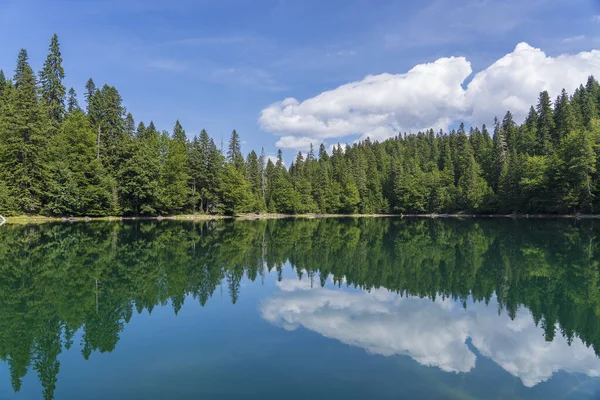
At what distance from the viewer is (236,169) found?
83250 millimetres

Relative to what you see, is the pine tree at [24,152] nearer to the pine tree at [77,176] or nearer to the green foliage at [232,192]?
the pine tree at [77,176]

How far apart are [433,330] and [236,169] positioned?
247 feet

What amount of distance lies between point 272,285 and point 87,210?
163 feet

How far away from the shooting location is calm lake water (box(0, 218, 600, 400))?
7340 millimetres

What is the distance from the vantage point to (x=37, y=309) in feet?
39.1

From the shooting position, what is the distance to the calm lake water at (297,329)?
7340 millimetres

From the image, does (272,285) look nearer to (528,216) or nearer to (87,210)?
(87,210)

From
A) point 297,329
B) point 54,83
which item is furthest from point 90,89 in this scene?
point 297,329

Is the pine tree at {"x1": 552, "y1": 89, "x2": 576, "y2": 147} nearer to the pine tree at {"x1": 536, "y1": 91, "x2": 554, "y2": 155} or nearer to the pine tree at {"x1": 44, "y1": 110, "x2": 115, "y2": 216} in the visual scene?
the pine tree at {"x1": 536, "y1": 91, "x2": 554, "y2": 155}

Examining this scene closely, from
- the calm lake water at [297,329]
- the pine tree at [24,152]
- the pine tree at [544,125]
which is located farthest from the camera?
the pine tree at [544,125]

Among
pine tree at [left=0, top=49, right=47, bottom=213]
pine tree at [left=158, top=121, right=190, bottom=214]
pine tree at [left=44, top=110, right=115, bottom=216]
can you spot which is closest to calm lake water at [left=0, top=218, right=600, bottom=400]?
pine tree at [left=0, top=49, right=47, bottom=213]

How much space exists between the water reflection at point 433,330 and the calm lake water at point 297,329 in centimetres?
5

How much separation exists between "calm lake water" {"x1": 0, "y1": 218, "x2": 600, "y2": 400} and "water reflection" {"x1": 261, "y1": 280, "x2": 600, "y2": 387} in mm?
52

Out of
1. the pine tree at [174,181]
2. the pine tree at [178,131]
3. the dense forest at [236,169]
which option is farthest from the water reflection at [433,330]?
the pine tree at [178,131]
